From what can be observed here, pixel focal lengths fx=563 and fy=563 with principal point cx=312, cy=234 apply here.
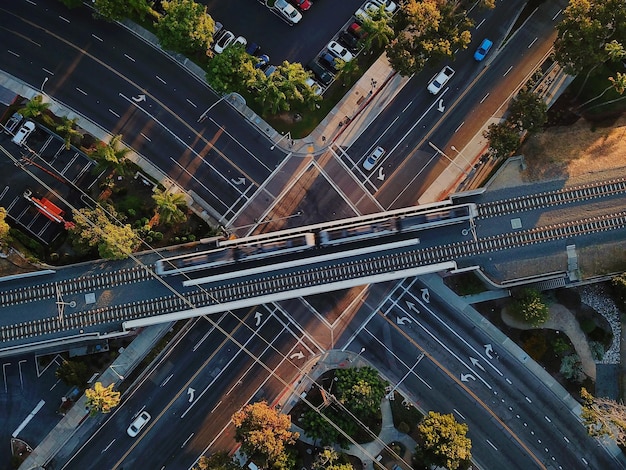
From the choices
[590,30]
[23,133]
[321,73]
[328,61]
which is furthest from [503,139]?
[23,133]

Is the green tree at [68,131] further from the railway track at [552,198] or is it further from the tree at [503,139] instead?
the tree at [503,139]

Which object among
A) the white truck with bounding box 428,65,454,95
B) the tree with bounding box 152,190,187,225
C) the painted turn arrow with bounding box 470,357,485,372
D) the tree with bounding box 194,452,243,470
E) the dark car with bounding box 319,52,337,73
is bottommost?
the tree with bounding box 194,452,243,470

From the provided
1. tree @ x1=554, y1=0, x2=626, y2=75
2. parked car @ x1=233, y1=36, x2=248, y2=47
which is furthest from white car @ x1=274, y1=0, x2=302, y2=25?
tree @ x1=554, y1=0, x2=626, y2=75

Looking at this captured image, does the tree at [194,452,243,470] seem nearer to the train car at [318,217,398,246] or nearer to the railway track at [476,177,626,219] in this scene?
the train car at [318,217,398,246]

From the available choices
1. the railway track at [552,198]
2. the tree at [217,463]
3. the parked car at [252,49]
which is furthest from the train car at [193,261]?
the railway track at [552,198]

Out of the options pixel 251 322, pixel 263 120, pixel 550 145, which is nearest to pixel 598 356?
pixel 550 145

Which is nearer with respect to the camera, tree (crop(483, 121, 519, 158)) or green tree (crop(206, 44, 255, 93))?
tree (crop(483, 121, 519, 158))
